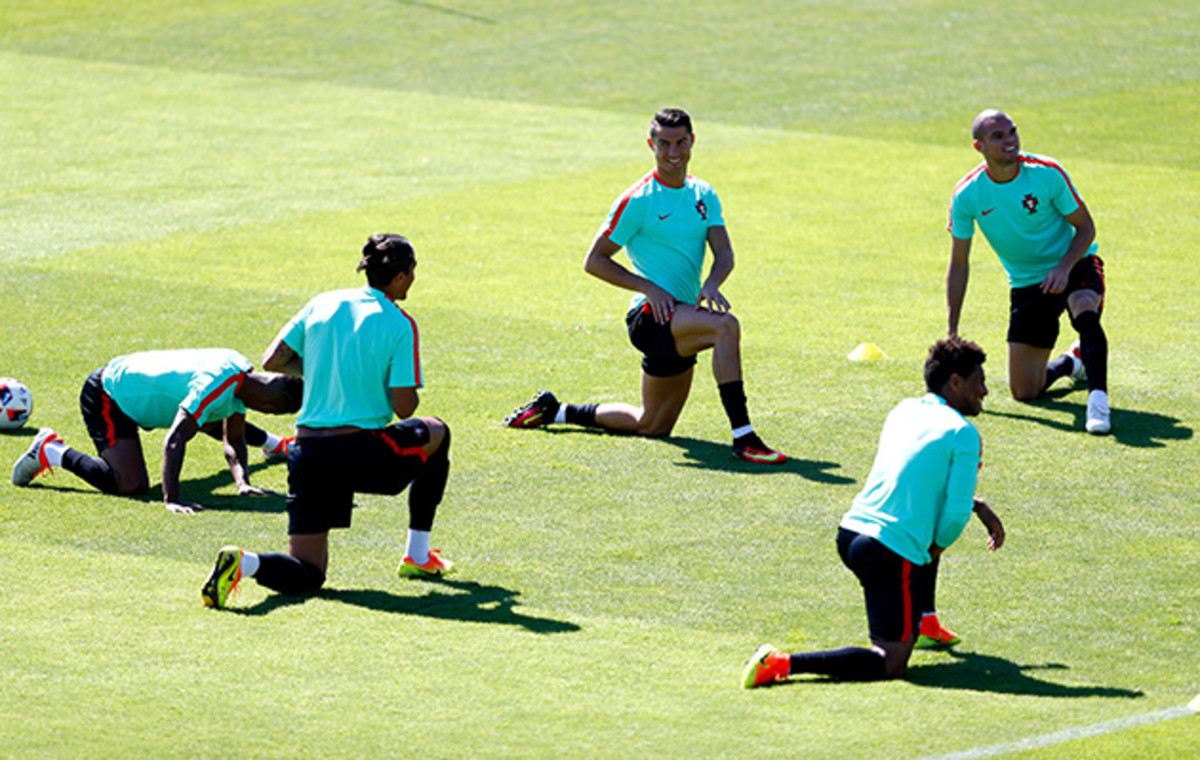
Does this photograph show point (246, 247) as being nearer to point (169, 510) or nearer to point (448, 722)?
point (169, 510)

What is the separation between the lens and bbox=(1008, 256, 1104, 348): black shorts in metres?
12.5

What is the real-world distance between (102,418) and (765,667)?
5.05 meters

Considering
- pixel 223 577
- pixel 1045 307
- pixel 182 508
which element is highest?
pixel 1045 307

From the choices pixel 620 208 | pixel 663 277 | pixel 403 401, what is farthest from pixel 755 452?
pixel 403 401

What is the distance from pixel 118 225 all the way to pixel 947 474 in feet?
45.5

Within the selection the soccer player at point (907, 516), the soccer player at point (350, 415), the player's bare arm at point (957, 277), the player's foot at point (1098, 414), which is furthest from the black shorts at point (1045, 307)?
the soccer player at point (350, 415)

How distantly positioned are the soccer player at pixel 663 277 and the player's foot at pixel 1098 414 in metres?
2.31

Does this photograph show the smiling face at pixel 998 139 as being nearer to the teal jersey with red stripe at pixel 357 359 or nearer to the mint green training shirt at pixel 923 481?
the mint green training shirt at pixel 923 481

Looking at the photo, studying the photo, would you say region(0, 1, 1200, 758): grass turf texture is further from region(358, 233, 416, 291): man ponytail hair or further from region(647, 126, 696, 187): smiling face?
region(647, 126, 696, 187): smiling face

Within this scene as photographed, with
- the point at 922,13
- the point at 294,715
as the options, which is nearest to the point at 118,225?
the point at 294,715

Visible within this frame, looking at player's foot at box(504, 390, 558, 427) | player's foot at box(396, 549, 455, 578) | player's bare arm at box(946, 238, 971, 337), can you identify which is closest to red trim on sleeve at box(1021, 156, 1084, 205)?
player's bare arm at box(946, 238, 971, 337)

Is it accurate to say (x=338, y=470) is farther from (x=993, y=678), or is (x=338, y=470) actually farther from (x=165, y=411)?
(x=993, y=678)

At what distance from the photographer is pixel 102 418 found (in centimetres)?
1048

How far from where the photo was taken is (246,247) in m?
18.2
